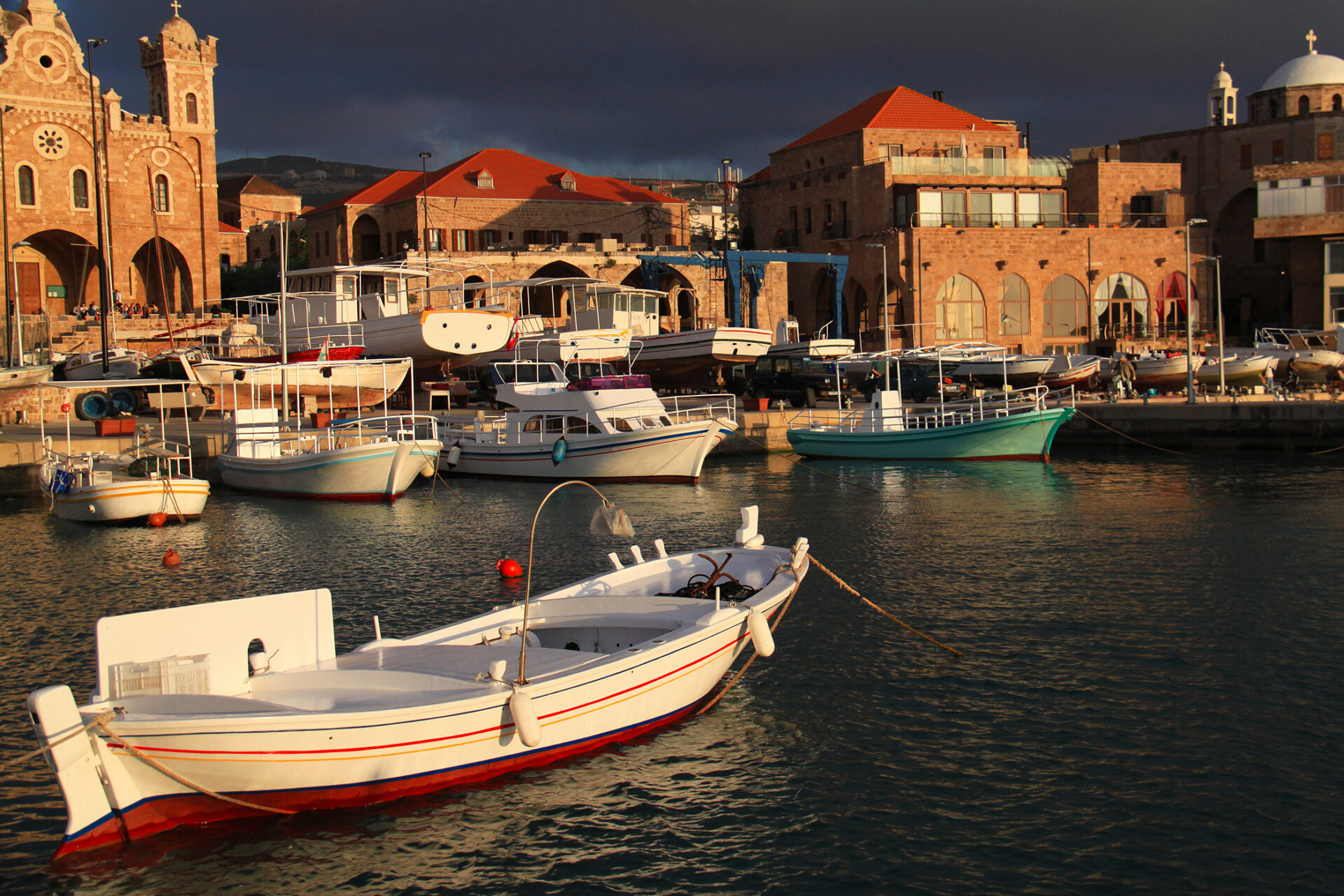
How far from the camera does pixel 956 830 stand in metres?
7.71

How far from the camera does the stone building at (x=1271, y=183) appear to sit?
45812mm

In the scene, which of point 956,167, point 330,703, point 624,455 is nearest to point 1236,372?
point 956,167

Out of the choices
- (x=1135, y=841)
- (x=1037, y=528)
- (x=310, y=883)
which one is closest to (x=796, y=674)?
(x=1135, y=841)

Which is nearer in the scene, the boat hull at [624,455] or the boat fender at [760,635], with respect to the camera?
the boat fender at [760,635]

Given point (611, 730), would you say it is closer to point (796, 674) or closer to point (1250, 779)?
point (796, 674)

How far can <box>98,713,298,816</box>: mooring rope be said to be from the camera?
22.9 feet

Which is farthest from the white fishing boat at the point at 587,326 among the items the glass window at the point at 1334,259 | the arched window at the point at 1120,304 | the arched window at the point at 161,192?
the glass window at the point at 1334,259

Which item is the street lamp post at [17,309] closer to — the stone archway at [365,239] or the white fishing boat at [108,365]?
the white fishing boat at [108,365]

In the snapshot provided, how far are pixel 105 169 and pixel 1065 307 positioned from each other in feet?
135

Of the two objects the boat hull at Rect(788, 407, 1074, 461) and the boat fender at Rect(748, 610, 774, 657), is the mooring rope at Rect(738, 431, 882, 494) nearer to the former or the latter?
the boat hull at Rect(788, 407, 1074, 461)

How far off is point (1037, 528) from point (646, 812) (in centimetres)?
1248

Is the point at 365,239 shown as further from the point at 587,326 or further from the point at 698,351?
the point at 698,351

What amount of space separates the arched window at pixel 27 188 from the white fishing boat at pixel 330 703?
45.1 meters

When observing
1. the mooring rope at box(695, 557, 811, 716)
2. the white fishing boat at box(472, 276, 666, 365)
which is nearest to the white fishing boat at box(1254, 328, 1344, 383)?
the white fishing boat at box(472, 276, 666, 365)
